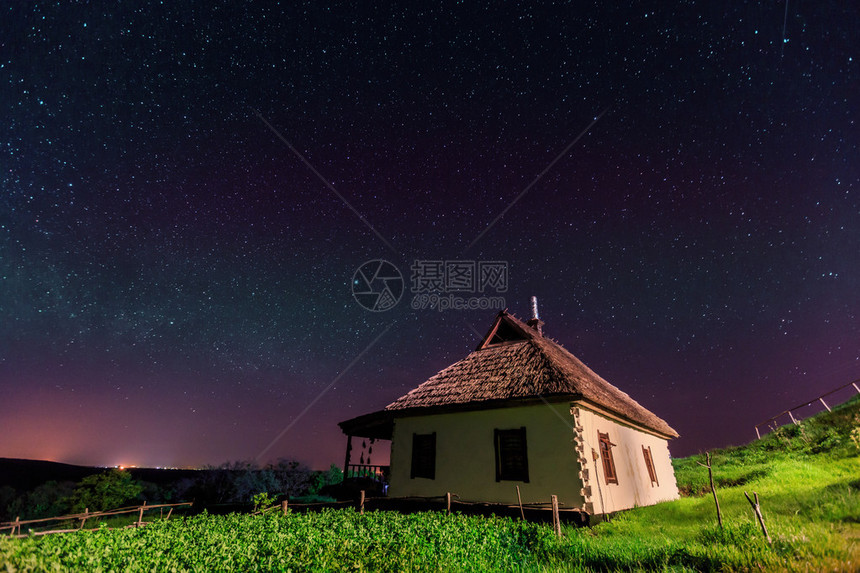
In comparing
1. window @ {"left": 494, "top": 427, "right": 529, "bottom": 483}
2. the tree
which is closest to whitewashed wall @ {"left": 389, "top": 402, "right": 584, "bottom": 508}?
window @ {"left": 494, "top": 427, "right": 529, "bottom": 483}

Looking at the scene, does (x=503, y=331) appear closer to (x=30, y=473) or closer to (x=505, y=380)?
(x=505, y=380)

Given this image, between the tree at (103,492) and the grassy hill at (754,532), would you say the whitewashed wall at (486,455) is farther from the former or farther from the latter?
the tree at (103,492)

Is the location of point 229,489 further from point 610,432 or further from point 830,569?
point 830,569

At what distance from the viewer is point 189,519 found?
25.0 ft

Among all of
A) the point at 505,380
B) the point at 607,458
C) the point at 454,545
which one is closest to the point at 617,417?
the point at 607,458

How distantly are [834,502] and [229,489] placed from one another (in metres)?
29.7

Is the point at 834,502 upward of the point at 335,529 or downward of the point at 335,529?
upward

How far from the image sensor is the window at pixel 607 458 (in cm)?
1179

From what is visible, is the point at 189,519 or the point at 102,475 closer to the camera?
the point at 189,519

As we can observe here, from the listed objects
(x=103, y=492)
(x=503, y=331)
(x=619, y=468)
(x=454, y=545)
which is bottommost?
(x=103, y=492)

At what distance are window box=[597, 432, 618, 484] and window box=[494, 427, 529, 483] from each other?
252 centimetres

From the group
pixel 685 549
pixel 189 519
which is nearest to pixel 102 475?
pixel 189 519

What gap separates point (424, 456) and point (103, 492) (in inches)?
823

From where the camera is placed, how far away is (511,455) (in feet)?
38.1
